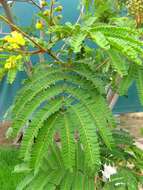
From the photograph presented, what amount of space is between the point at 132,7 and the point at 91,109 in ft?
2.71

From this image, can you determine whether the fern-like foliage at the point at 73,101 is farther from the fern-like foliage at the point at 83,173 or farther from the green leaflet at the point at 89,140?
the fern-like foliage at the point at 83,173

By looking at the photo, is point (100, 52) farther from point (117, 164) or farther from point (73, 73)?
point (117, 164)

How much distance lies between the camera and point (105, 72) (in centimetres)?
246

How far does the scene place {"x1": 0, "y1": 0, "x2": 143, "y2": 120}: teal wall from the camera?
7746 mm

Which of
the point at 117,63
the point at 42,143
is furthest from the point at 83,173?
the point at 117,63

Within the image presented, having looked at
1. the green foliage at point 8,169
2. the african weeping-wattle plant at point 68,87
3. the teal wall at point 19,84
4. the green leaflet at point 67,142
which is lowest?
the green leaflet at point 67,142

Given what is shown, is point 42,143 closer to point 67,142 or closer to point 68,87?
point 67,142

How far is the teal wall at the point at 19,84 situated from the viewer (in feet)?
25.4

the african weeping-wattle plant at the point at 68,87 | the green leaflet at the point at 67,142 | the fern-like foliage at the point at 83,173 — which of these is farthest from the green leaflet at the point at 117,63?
the fern-like foliage at the point at 83,173

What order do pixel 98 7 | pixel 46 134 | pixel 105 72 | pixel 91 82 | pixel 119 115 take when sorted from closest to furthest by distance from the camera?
pixel 46 134 < pixel 91 82 < pixel 105 72 < pixel 98 7 < pixel 119 115

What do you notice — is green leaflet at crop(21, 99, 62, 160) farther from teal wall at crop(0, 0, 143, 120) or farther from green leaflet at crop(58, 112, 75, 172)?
teal wall at crop(0, 0, 143, 120)

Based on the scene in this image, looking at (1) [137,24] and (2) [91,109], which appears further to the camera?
(1) [137,24]

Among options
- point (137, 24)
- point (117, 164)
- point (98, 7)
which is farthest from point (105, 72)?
point (98, 7)

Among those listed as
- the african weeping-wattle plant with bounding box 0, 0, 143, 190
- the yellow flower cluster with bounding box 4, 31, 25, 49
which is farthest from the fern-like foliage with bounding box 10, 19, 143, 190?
the yellow flower cluster with bounding box 4, 31, 25, 49
